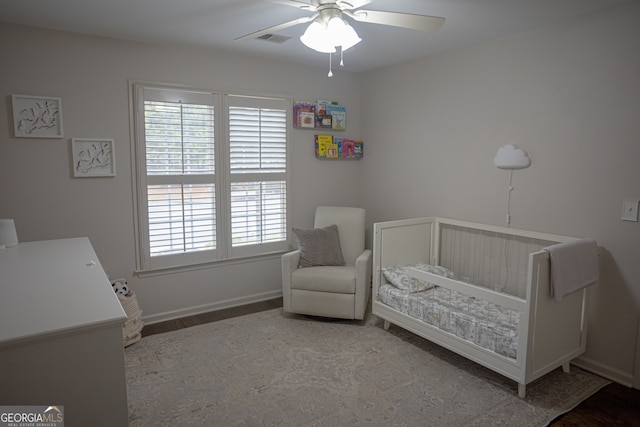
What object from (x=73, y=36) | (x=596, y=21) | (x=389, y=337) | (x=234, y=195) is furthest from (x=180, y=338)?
(x=596, y=21)

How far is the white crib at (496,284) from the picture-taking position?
7.70 feet

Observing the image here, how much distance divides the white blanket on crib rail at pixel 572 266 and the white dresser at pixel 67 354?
7.24 feet

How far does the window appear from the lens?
3.40m

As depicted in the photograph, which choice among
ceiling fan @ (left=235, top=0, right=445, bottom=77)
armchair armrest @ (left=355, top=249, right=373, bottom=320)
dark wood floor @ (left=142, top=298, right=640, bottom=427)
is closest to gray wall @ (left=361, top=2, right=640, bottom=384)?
dark wood floor @ (left=142, top=298, right=640, bottom=427)

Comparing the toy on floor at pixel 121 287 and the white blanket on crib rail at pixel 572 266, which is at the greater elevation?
the white blanket on crib rail at pixel 572 266

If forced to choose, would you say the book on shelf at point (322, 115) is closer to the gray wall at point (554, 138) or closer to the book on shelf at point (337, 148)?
the book on shelf at point (337, 148)

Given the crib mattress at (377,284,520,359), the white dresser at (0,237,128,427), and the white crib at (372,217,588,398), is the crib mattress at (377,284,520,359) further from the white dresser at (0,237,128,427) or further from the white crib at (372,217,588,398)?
the white dresser at (0,237,128,427)

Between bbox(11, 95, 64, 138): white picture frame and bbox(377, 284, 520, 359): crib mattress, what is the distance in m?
2.76

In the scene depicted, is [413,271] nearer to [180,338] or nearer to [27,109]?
[180,338]

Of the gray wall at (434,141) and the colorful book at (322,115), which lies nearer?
the gray wall at (434,141)

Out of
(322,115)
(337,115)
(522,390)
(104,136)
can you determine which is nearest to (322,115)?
(322,115)
